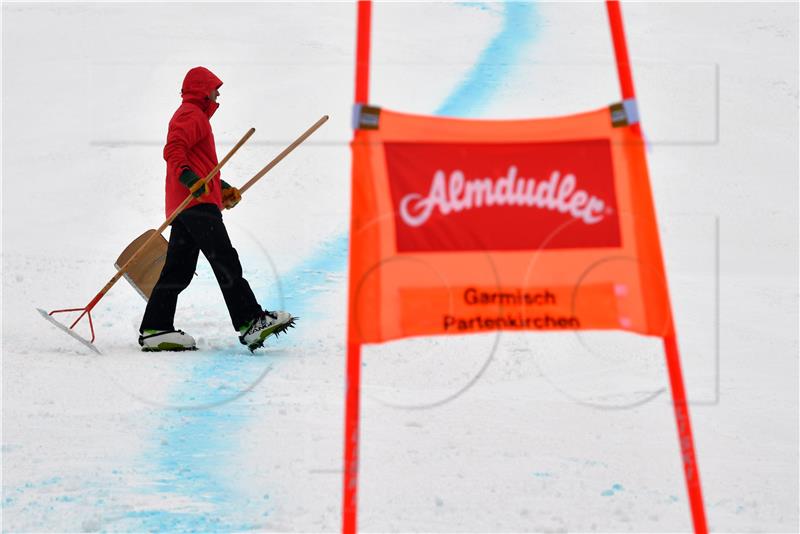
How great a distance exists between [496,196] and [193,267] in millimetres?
3405

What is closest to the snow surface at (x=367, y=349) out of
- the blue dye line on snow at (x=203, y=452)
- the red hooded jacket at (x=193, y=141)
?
the blue dye line on snow at (x=203, y=452)

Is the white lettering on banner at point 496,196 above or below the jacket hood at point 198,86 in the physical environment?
below

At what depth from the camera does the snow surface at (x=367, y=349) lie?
4301 millimetres

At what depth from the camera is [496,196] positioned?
358cm

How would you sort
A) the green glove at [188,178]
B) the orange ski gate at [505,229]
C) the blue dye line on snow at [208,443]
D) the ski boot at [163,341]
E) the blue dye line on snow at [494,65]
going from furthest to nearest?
the blue dye line on snow at [494,65] → the ski boot at [163,341] → the green glove at [188,178] → the blue dye line on snow at [208,443] → the orange ski gate at [505,229]

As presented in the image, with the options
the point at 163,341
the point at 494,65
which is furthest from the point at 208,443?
the point at 494,65

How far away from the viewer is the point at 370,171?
11.6ft

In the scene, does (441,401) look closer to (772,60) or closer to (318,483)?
(318,483)

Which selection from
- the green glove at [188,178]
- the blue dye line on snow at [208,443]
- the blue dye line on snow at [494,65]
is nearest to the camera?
the blue dye line on snow at [208,443]

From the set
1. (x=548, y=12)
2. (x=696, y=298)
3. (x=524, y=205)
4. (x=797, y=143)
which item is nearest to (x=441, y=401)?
(x=524, y=205)

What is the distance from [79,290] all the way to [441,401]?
12.1 feet

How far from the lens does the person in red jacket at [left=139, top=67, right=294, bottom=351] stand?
6332mm

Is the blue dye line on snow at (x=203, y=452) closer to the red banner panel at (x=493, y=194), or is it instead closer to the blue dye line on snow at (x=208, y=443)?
the blue dye line on snow at (x=208, y=443)

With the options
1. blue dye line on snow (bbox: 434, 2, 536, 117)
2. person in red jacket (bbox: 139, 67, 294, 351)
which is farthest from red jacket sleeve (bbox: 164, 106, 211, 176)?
blue dye line on snow (bbox: 434, 2, 536, 117)
